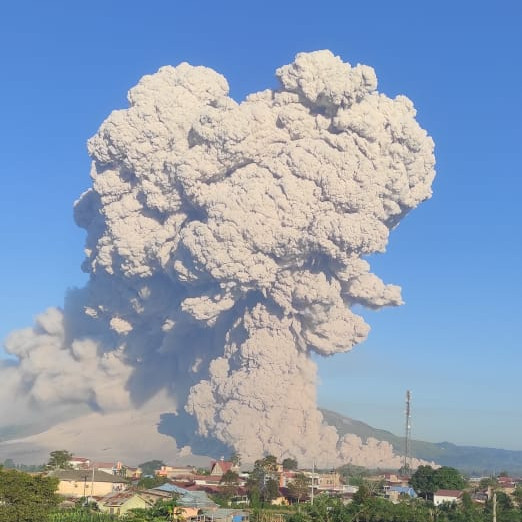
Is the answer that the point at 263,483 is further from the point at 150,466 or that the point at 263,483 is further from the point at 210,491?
the point at 150,466

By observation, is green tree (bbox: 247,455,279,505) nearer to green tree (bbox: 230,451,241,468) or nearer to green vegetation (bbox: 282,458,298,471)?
green vegetation (bbox: 282,458,298,471)

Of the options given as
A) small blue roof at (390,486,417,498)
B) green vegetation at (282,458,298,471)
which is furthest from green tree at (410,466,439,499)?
green vegetation at (282,458,298,471)

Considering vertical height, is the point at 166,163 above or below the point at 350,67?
below

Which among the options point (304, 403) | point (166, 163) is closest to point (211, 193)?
point (166, 163)

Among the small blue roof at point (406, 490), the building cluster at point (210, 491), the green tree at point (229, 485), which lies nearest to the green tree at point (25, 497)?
the building cluster at point (210, 491)

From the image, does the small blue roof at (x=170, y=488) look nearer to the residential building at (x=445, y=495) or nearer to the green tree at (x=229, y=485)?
the green tree at (x=229, y=485)

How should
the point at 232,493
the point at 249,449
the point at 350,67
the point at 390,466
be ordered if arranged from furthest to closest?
1. the point at 390,466
2. the point at 249,449
3. the point at 350,67
4. the point at 232,493

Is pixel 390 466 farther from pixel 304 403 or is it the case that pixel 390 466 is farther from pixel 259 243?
pixel 259 243
